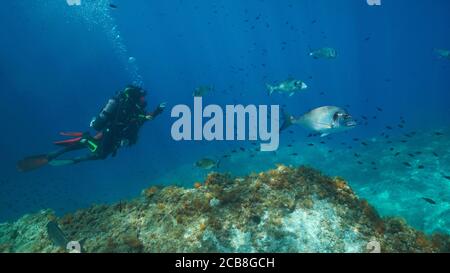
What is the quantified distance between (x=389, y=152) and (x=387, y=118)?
27.2 meters

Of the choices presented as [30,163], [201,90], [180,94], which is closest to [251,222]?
[201,90]

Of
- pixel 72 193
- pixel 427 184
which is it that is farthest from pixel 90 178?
pixel 427 184

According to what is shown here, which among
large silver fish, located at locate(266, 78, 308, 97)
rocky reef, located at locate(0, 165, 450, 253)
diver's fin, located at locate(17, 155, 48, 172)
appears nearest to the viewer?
rocky reef, located at locate(0, 165, 450, 253)

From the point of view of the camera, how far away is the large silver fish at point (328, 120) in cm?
654

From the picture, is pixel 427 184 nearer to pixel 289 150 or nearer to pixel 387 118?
pixel 289 150

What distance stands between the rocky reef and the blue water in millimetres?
5078

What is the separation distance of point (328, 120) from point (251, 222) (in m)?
2.41

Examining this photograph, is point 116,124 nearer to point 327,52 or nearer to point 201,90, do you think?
point 201,90

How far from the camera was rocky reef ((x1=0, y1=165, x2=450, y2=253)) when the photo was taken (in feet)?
21.3

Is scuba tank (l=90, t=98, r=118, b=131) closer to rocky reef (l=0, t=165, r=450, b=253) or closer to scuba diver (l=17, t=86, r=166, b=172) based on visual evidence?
scuba diver (l=17, t=86, r=166, b=172)

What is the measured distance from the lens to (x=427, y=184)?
1554 cm

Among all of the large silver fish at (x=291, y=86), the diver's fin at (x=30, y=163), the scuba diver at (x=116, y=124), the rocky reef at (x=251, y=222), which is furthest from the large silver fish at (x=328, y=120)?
the diver's fin at (x=30, y=163)

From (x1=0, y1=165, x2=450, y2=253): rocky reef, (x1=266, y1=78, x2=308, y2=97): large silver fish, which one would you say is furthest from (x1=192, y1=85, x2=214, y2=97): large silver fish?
(x1=0, y1=165, x2=450, y2=253): rocky reef
